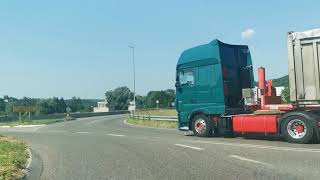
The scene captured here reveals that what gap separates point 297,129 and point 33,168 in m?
8.04

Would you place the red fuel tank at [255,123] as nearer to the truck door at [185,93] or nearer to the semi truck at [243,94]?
the semi truck at [243,94]

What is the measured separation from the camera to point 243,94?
19250mm

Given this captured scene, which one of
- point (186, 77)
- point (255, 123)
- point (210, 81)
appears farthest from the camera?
point (186, 77)

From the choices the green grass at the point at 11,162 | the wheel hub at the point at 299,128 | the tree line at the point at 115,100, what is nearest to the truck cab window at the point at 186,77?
the wheel hub at the point at 299,128

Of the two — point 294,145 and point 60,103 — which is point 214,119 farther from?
point 60,103

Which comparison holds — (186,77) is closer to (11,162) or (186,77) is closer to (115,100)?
(11,162)

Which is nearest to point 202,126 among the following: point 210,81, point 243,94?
point 210,81

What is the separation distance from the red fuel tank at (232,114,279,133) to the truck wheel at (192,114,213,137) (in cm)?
117

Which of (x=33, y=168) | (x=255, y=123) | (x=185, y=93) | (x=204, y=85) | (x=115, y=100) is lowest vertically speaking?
(x=33, y=168)

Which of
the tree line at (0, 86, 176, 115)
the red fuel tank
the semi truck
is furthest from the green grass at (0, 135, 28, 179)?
the tree line at (0, 86, 176, 115)

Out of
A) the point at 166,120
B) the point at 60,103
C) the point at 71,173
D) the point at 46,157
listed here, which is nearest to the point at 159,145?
the point at 46,157

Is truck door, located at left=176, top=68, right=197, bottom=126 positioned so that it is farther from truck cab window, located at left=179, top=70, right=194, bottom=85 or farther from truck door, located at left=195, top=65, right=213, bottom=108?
truck door, located at left=195, top=65, right=213, bottom=108

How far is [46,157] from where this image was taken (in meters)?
15.0

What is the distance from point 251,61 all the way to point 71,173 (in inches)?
460
